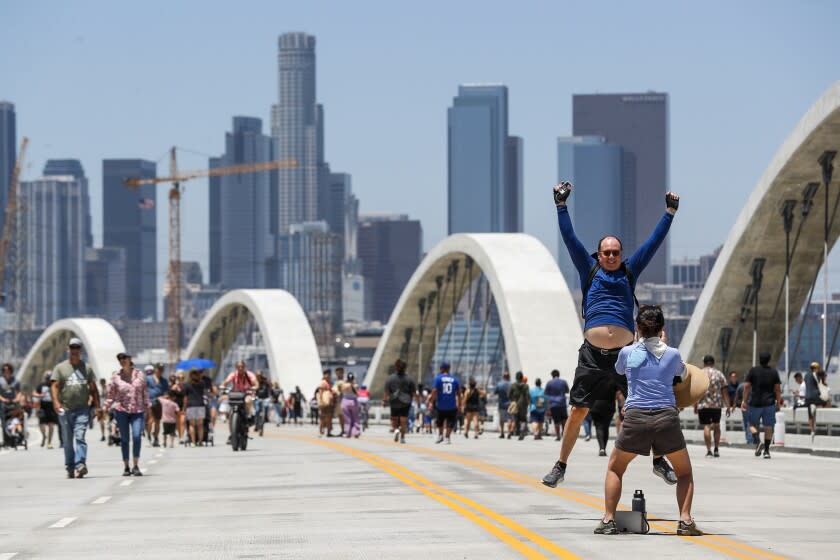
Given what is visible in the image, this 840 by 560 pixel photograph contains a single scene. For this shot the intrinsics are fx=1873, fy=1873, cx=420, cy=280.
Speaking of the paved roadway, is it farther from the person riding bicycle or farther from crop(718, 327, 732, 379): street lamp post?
crop(718, 327, 732, 379): street lamp post

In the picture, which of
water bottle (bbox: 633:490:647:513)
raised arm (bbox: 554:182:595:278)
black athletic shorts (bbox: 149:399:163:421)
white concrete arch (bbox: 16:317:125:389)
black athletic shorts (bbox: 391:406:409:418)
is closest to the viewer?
water bottle (bbox: 633:490:647:513)

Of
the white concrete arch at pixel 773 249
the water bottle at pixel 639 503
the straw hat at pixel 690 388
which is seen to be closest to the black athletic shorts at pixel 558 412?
the white concrete arch at pixel 773 249

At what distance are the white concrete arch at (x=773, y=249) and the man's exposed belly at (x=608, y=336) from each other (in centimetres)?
2724

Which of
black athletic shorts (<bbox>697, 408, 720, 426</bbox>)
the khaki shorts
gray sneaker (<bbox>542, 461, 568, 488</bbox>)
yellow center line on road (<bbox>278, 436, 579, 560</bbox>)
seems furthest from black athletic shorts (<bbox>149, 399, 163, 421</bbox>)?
the khaki shorts

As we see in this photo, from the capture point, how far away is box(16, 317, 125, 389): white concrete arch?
112 m

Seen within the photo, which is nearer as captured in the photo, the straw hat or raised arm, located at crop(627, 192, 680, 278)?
the straw hat

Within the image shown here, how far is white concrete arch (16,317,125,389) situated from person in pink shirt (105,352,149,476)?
3243 inches

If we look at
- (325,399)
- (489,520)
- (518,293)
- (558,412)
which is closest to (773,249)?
(518,293)

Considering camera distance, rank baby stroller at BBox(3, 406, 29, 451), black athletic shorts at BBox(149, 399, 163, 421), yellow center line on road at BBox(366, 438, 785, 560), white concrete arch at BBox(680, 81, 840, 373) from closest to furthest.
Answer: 1. yellow center line on road at BBox(366, 438, 785, 560)
2. baby stroller at BBox(3, 406, 29, 451)
3. black athletic shorts at BBox(149, 399, 163, 421)
4. white concrete arch at BBox(680, 81, 840, 373)

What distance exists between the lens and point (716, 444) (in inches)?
1035

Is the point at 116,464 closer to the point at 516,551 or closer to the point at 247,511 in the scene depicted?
the point at 247,511

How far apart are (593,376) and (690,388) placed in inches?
49.2

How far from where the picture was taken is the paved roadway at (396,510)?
37.5 feet

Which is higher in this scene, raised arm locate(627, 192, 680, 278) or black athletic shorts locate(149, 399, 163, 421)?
raised arm locate(627, 192, 680, 278)
